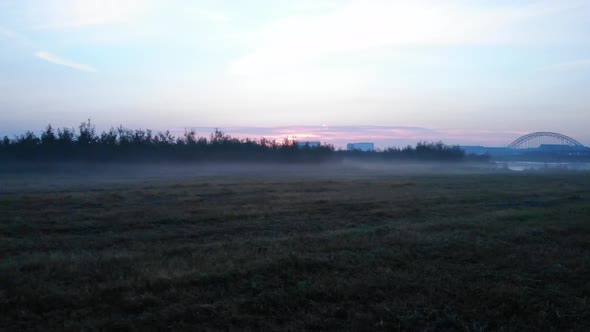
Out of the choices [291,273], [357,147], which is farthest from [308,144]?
[291,273]

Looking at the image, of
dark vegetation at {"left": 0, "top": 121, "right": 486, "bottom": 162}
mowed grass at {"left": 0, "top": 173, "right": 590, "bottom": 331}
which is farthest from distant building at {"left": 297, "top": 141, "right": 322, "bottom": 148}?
mowed grass at {"left": 0, "top": 173, "right": 590, "bottom": 331}

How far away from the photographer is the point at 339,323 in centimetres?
618

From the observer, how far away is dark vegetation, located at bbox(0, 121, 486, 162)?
6450cm

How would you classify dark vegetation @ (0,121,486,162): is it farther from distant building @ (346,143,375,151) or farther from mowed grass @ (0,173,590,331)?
mowed grass @ (0,173,590,331)

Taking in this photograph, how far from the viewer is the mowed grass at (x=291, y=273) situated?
6.37 meters

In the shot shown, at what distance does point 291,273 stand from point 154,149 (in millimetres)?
71787

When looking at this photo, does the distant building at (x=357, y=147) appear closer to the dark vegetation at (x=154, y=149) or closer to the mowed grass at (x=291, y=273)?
the dark vegetation at (x=154, y=149)

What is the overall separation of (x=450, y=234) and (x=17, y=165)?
6140cm

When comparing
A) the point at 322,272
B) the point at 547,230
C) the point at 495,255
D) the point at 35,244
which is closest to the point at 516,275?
the point at 495,255

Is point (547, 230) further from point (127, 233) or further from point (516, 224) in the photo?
point (127, 233)

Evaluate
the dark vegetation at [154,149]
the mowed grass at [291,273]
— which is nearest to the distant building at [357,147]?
the dark vegetation at [154,149]

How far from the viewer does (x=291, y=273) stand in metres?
8.44

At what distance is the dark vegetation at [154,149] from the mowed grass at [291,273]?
5376 cm

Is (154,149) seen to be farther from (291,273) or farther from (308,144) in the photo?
(291,273)
